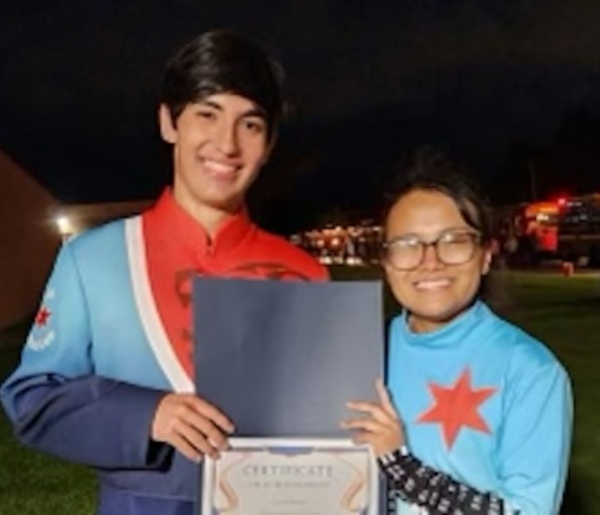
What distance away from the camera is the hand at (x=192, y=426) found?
1.55m

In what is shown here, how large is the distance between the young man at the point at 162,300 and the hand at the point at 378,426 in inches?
7.9

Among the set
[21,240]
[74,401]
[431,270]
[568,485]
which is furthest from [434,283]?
[21,240]

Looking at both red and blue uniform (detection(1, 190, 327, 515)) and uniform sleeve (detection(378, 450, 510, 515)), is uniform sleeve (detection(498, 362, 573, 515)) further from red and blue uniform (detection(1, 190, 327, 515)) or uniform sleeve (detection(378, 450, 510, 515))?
red and blue uniform (detection(1, 190, 327, 515))

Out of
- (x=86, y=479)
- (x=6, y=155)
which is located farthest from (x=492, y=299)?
(x=6, y=155)

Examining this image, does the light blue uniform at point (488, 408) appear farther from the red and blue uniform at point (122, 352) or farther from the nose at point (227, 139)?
the nose at point (227, 139)

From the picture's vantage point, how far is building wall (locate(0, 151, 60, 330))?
17062 mm

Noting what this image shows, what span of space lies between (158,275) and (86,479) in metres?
4.30

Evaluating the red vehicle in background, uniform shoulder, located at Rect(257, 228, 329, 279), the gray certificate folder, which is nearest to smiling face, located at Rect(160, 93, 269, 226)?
uniform shoulder, located at Rect(257, 228, 329, 279)

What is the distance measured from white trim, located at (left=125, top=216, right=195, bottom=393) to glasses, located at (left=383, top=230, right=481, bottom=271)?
0.41m

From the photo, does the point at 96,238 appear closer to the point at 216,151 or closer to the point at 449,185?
the point at 216,151

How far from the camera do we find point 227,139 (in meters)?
1.74

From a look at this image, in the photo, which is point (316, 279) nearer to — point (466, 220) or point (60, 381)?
point (466, 220)

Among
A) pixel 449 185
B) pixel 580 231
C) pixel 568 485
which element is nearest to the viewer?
pixel 449 185

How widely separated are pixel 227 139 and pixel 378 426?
0.51 m
